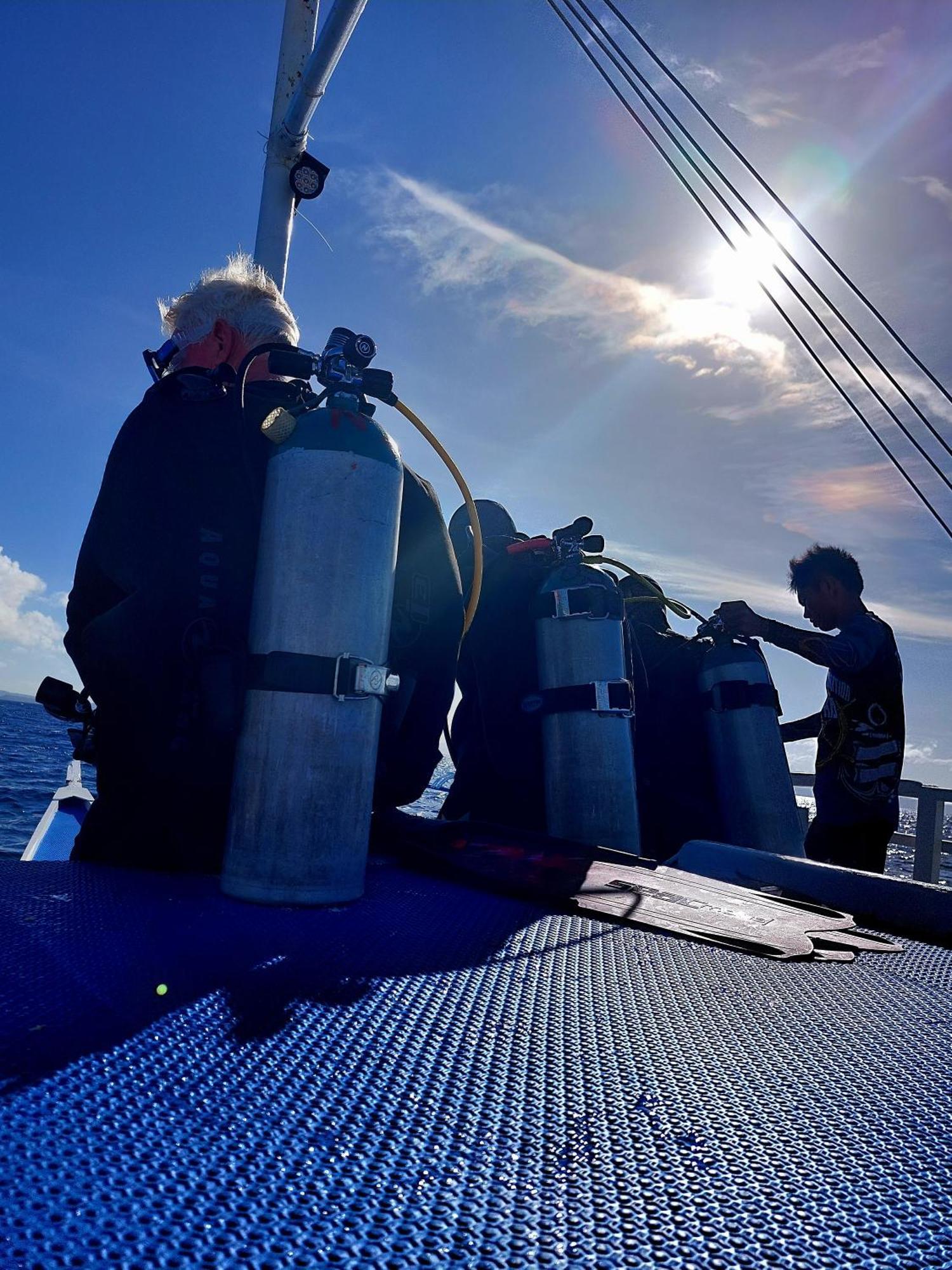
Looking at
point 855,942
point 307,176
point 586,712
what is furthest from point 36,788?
point 855,942

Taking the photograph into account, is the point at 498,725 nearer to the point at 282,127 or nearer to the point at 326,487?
the point at 326,487

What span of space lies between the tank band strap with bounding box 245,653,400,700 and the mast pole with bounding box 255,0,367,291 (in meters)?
3.36

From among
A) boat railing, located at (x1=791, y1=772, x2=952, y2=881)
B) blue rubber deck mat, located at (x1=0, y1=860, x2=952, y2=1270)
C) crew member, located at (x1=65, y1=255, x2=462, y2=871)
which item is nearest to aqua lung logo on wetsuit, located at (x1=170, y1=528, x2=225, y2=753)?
crew member, located at (x1=65, y1=255, x2=462, y2=871)

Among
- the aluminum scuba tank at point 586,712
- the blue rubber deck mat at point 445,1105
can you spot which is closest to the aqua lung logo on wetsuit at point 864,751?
the aluminum scuba tank at point 586,712

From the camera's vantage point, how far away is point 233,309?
2.44 m

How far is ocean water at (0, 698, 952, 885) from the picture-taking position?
999 cm

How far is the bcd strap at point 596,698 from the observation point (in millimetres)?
3109

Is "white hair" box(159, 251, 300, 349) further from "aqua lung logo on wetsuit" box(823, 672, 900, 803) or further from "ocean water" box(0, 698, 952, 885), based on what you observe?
"aqua lung logo on wetsuit" box(823, 672, 900, 803)

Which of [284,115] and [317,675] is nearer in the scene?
[317,675]

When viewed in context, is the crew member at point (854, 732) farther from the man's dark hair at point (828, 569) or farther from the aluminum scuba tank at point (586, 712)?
the aluminum scuba tank at point (586, 712)

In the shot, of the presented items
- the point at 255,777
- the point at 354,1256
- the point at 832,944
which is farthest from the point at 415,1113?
the point at 832,944

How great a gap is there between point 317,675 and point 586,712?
1606mm

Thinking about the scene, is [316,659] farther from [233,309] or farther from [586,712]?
[586,712]

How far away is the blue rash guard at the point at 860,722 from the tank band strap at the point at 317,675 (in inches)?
115
